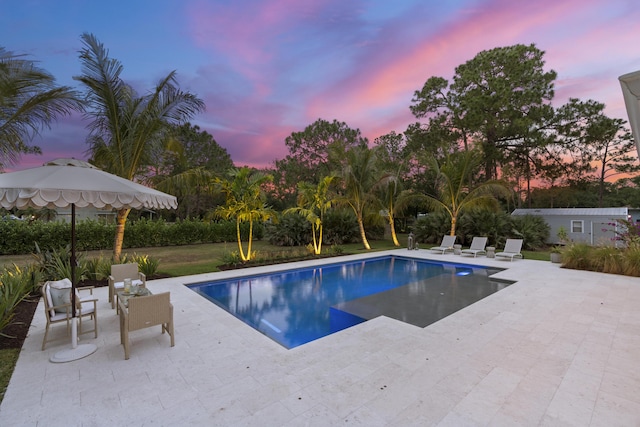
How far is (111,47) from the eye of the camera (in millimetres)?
9070

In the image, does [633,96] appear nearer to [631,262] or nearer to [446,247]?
[631,262]

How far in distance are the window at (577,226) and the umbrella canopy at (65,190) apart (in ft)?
70.0

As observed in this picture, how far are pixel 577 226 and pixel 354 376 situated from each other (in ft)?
64.6

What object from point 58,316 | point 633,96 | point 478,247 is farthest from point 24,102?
point 478,247

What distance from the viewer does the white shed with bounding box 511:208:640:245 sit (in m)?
15.8

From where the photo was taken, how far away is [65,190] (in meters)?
3.61

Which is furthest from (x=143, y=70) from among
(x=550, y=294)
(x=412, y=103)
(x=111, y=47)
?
(x=412, y=103)

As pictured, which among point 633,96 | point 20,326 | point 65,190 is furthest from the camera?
point 20,326

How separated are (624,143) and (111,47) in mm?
31705

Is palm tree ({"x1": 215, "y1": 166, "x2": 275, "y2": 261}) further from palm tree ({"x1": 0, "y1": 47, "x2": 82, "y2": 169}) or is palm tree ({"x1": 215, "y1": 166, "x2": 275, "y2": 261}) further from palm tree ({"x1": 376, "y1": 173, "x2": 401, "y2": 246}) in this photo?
palm tree ({"x1": 376, "y1": 173, "x2": 401, "y2": 246})

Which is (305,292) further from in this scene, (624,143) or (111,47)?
(624,143)

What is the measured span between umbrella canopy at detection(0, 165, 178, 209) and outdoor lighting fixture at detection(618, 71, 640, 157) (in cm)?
516

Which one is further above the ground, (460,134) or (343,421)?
(460,134)

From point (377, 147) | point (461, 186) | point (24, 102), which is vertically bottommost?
point (461, 186)
